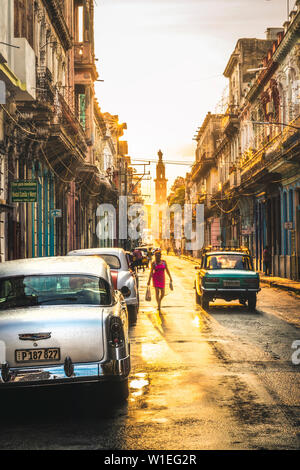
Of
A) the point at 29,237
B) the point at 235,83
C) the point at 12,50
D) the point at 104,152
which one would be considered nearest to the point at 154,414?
the point at 12,50

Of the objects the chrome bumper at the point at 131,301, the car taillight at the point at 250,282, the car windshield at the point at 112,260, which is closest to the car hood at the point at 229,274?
the car taillight at the point at 250,282

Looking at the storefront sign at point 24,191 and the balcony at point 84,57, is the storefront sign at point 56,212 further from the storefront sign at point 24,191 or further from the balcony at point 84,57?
the balcony at point 84,57

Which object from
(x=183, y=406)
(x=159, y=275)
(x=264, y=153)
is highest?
(x=264, y=153)

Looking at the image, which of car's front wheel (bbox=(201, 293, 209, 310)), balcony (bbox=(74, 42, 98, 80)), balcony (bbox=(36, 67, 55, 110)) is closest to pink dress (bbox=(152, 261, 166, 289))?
car's front wheel (bbox=(201, 293, 209, 310))

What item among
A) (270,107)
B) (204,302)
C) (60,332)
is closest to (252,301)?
(204,302)

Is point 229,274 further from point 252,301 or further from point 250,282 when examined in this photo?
point 252,301

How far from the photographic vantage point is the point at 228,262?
19.0m

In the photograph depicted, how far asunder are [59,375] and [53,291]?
1250 millimetres

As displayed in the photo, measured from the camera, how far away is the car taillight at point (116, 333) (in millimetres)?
7039

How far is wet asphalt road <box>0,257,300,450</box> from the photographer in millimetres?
5801

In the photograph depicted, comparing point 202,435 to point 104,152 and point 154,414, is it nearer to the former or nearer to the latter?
point 154,414

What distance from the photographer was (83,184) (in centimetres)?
4162

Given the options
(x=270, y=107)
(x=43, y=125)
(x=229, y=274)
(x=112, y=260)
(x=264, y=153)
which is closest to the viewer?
(x=112, y=260)
